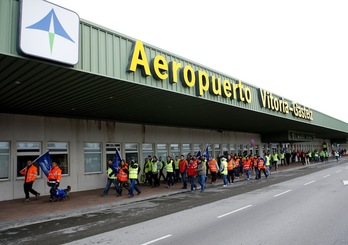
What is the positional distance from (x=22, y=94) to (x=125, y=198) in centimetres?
602

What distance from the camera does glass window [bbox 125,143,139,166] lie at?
1986 cm

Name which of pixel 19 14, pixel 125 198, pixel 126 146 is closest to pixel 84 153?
pixel 126 146

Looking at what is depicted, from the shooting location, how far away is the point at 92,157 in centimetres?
1775

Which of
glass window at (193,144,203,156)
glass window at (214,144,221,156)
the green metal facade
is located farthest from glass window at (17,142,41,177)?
glass window at (214,144,221,156)

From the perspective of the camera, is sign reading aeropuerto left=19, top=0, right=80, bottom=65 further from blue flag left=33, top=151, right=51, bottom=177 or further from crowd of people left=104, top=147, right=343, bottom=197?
crowd of people left=104, top=147, right=343, bottom=197

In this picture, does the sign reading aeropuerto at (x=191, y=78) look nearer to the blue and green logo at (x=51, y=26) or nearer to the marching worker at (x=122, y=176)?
the blue and green logo at (x=51, y=26)

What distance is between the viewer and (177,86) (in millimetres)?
12789

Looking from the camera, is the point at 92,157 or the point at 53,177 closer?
the point at 53,177

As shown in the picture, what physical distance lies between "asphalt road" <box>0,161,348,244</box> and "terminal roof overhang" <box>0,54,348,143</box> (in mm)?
4371

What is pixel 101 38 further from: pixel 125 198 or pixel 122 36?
pixel 125 198

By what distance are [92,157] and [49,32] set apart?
10.4m

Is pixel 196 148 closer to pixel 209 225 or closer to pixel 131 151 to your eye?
pixel 131 151

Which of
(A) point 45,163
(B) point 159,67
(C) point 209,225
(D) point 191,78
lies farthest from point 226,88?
(C) point 209,225

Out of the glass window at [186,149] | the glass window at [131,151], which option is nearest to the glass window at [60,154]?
the glass window at [131,151]
